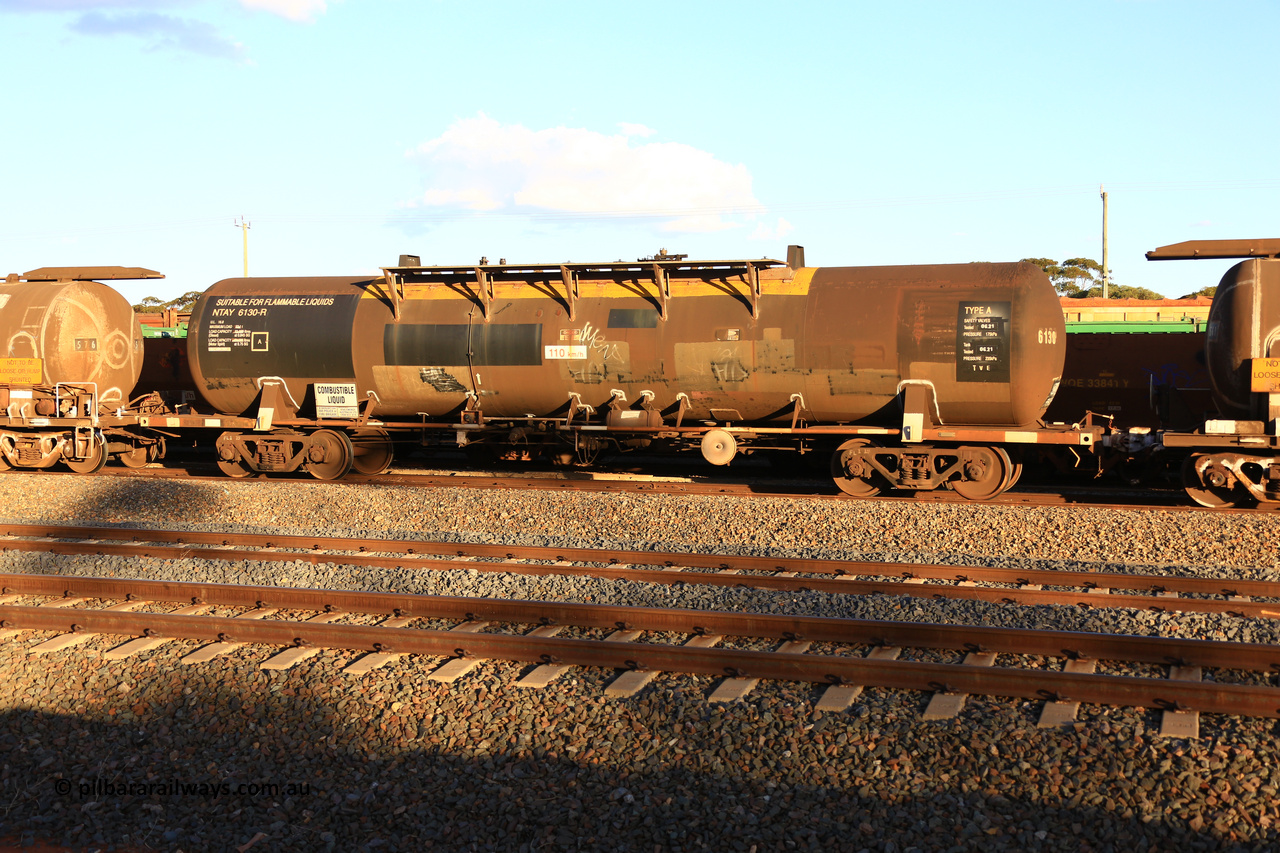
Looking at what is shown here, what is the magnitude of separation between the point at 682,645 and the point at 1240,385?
9557 mm

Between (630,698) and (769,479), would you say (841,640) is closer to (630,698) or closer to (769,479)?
(630,698)

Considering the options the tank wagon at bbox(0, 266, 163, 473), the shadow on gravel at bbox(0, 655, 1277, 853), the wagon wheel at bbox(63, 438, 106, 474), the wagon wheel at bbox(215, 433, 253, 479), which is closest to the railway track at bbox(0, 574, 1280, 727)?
the shadow on gravel at bbox(0, 655, 1277, 853)

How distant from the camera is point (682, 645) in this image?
6.35 m

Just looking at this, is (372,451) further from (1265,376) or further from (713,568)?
(1265,376)

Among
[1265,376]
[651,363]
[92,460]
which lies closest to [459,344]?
[651,363]

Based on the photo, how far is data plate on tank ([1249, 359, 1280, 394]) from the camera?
11.7 metres

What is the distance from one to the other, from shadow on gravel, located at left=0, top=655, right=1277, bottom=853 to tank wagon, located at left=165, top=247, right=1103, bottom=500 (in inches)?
326

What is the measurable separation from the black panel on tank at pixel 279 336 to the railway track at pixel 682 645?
7615mm

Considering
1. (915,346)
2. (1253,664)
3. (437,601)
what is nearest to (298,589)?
(437,601)

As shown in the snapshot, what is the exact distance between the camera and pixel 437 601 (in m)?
7.32

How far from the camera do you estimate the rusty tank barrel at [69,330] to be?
657 inches

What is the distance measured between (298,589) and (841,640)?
4.37m

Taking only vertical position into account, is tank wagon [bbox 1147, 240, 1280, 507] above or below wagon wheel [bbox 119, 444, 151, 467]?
above

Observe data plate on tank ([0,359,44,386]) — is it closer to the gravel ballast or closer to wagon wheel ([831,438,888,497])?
the gravel ballast
